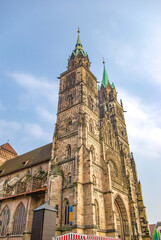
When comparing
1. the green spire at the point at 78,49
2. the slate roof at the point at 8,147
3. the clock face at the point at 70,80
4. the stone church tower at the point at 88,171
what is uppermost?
the green spire at the point at 78,49

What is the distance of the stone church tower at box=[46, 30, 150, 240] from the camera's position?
1661 centimetres

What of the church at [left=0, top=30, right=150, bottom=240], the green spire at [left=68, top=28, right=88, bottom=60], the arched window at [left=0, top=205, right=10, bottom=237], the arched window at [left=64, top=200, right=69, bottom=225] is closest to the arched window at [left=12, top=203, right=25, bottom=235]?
the church at [left=0, top=30, right=150, bottom=240]

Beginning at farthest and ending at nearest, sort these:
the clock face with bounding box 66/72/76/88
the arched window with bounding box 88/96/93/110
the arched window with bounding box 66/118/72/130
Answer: the clock face with bounding box 66/72/76/88, the arched window with bounding box 88/96/93/110, the arched window with bounding box 66/118/72/130

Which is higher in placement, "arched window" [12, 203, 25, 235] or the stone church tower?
the stone church tower

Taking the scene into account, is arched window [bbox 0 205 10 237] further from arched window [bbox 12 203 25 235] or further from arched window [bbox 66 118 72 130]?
arched window [bbox 66 118 72 130]

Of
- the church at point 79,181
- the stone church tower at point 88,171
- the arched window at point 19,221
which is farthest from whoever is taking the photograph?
the arched window at point 19,221

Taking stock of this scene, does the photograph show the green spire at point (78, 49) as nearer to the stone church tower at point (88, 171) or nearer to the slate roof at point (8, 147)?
the stone church tower at point (88, 171)

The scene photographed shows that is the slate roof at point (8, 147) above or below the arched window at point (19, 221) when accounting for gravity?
above

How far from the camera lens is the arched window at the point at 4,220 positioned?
64.8 feet

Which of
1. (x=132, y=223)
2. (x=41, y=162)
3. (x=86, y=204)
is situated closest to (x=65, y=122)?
(x=41, y=162)

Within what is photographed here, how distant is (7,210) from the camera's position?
2067 centimetres

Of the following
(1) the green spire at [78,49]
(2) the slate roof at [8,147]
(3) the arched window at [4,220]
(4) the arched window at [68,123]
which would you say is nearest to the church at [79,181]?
(3) the arched window at [4,220]

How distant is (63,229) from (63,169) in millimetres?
5337

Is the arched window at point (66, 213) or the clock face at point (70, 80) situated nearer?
the arched window at point (66, 213)
